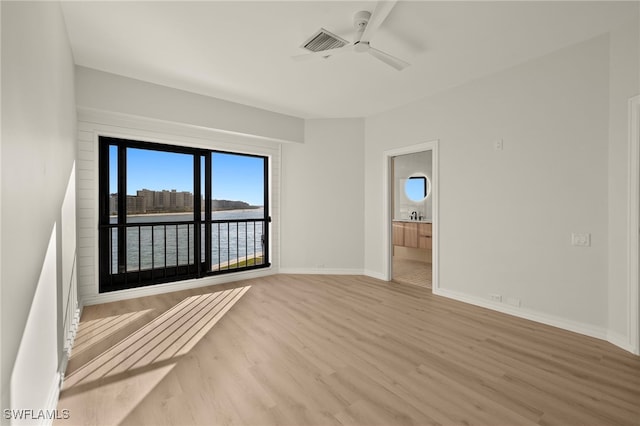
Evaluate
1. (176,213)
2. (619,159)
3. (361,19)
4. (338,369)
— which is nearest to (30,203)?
(338,369)

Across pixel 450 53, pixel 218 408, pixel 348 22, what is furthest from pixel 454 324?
pixel 348 22

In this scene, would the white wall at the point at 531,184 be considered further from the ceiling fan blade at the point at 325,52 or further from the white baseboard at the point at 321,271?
the ceiling fan blade at the point at 325,52

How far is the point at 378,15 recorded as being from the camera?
87.7 inches

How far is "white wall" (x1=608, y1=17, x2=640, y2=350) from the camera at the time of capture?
250cm

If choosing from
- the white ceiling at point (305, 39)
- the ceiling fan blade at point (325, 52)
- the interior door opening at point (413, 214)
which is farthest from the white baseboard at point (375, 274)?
the ceiling fan blade at point (325, 52)

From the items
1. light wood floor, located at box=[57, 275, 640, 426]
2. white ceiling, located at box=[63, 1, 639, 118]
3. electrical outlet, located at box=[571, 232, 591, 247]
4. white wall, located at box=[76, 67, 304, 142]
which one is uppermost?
A: white ceiling, located at box=[63, 1, 639, 118]

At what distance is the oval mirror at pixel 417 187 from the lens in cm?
665

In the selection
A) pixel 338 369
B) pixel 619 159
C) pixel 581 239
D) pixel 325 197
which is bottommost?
pixel 338 369

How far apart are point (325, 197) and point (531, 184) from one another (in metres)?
3.02

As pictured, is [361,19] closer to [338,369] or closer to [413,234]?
[338,369]

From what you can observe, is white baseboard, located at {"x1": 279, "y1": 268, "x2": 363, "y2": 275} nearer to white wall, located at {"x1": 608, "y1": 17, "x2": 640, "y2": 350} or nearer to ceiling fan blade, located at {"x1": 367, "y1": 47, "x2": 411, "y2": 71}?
white wall, located at {"x1": 608, "y1": 17, "x2": 640, "y2": 350}

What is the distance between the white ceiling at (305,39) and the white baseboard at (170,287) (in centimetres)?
271

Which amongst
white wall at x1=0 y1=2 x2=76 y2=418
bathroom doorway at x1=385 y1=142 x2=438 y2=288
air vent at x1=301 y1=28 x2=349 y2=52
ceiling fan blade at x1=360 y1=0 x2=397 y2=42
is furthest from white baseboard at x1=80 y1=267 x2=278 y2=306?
ceiling fan blade at x1=360 y1=0 x2=397 y2=42

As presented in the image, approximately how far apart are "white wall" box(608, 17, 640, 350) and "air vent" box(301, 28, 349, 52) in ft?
7.90
